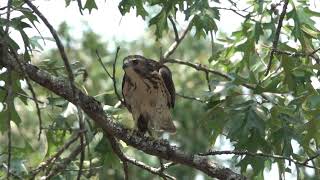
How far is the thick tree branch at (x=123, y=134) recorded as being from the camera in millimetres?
4711

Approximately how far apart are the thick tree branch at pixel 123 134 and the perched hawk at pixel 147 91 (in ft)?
4.96

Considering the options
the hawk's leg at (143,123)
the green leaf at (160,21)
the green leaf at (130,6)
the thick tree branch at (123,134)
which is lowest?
the hawk's leg at (143,123)

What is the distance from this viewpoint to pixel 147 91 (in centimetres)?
679

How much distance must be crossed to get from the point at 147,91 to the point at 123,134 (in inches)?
69.3

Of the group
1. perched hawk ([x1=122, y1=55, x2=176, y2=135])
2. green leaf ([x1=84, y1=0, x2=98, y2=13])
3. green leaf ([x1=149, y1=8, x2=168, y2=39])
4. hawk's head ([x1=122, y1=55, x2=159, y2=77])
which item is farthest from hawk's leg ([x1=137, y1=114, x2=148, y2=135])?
green leaf ([x1=84, y1=0, x2=98, y2=13])

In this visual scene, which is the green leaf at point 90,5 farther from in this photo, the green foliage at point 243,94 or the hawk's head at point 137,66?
the hawk's head at point 137,66

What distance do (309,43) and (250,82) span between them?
1.17 metres

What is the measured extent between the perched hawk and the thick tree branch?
1.51m

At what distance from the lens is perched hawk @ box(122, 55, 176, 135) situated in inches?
266

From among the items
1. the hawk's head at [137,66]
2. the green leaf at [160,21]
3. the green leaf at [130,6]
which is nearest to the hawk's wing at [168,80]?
the hawk's head at [137,66]

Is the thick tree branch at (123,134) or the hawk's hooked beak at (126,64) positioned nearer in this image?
the thick tree branch at (123,134)

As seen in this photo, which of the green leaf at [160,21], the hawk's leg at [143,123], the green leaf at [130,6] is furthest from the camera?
the hawk's leg at [143,123]

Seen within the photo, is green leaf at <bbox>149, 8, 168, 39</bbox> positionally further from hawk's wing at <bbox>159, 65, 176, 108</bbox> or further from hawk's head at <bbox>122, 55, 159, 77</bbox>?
hawk's wing at <bbox>159, 65, 176, 108</bbox>

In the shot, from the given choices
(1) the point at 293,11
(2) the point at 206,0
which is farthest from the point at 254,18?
(2) the point at 206,0
